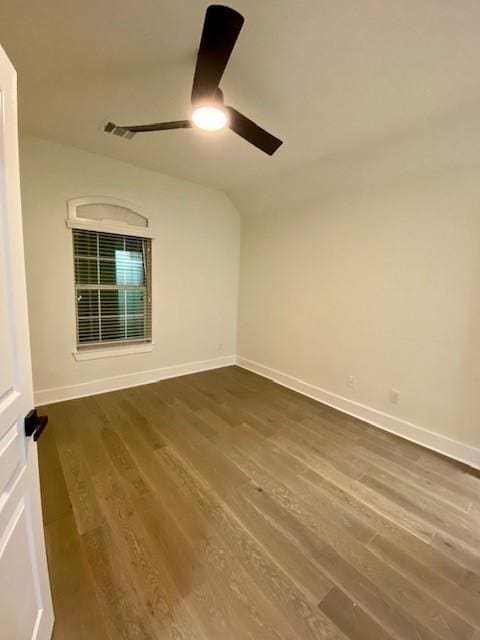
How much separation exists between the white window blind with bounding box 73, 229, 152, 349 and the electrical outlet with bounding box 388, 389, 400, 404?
294cm

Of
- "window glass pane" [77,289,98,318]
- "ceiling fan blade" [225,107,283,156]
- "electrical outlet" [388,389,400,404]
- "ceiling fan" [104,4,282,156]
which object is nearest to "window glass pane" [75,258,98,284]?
"window glass pane" [77,289,98,318]

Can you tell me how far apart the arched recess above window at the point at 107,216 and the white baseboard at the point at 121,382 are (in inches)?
70.5

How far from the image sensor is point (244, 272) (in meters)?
4.43

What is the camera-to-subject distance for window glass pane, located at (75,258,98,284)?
3119mm

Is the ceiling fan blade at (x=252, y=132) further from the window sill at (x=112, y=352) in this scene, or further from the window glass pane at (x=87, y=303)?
the window sill at (x=112, y=352)

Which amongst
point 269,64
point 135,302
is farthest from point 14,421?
point 135,302

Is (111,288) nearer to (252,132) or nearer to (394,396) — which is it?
(252,132)

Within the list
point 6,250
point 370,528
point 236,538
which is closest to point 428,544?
point 370,528

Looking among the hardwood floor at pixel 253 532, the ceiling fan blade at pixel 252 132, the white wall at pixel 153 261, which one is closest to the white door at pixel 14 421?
the hardwood floor at pixel 253 532

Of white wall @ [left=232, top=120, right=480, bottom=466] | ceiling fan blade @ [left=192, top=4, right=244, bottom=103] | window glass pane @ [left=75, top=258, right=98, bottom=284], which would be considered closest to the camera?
ceiling fan blade @ [left=192, top=4, right=244, bottom=103]

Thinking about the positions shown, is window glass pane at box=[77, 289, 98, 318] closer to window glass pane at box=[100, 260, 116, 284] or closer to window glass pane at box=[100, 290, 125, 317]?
window glass pane at box=[100, 290, 125, 317]

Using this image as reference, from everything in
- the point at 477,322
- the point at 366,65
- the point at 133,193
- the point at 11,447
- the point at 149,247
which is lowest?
the point at 11,447

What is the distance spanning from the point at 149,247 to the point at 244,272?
1.52 metres

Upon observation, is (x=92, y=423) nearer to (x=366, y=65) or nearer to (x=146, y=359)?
(x=146, y=359)
